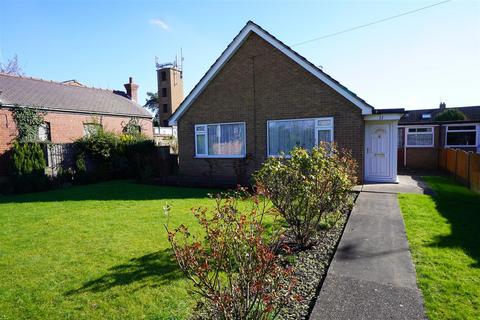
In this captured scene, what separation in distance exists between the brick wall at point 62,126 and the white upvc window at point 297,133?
41.6 feet

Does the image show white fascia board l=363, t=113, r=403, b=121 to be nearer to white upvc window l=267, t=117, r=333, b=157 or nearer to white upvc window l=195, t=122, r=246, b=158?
white upvc window l=267, t=117, r=333, b=157

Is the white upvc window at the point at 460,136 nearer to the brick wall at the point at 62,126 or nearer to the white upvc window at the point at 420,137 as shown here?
the white upvc window at the point at 420,137

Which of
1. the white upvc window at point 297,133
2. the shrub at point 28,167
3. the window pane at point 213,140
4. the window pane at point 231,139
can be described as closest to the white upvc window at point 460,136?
Answer: the white upvc window at point 297,133

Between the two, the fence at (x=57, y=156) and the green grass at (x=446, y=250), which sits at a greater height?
the fence at (x=57, y=156)

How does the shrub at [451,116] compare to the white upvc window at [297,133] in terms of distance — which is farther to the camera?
the shrub at [451,116]

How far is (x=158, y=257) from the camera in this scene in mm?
5094

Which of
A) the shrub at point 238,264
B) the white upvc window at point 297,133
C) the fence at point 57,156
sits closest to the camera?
the shrub at point 238,264

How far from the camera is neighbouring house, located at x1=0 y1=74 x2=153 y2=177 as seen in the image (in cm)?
1499

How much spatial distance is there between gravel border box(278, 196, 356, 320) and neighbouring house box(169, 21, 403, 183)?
6186 mm

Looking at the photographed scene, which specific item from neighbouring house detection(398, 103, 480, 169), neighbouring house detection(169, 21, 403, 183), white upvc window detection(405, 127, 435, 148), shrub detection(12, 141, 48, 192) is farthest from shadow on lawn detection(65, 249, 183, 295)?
white upvc window detection(405, 127, 435, 148)

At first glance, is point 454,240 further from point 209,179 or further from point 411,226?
point 209,179

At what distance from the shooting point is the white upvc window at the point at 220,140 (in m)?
13.8

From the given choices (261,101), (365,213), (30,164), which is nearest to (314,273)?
(365,213)

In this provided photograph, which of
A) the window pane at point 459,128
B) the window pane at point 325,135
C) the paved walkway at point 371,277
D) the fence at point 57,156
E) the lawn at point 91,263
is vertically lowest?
the lawn at point 91,263
